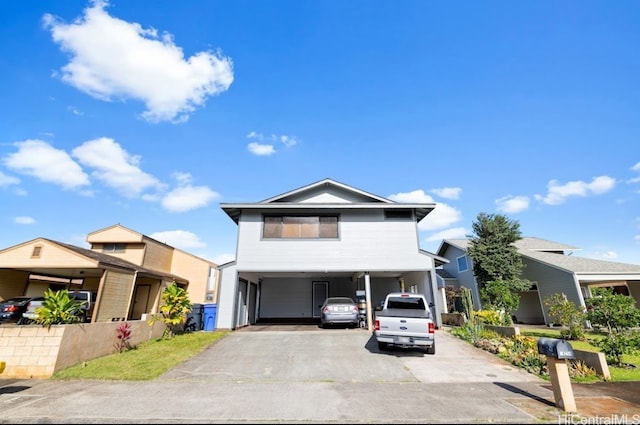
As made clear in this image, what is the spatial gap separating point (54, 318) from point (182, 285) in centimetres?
1509

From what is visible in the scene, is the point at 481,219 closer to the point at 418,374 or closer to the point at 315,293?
the point at 315,293

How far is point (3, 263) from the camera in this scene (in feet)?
45.7

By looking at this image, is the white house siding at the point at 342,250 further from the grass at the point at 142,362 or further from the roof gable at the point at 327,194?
the grass at the point at 142,362

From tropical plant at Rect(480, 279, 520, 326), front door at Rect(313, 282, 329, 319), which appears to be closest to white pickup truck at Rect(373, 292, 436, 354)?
tropical plant at Rect(480, 279, 520, 326)

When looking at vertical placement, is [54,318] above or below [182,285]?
below

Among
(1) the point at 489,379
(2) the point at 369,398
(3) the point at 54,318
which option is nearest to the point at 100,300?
(3) the point at 54,318

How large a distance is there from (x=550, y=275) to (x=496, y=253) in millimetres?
3086

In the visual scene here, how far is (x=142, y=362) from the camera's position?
8812 millimetres

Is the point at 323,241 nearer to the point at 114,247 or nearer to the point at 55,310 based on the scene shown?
the point at 55,310

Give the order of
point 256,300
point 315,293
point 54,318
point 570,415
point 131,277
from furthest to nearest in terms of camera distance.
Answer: point 315,293, point 256,300, point 131,277, point 54,318, point 570,415

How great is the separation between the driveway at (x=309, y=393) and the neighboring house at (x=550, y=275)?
30.8 feet

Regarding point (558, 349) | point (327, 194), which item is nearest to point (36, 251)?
point (327, 194)

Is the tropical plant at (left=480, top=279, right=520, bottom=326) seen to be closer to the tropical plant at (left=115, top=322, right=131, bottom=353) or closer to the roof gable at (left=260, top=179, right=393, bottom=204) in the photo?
the roof gable at (left=260, top=179, right=393, bottom=204)

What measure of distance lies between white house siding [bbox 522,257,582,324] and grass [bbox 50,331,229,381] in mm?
18877
